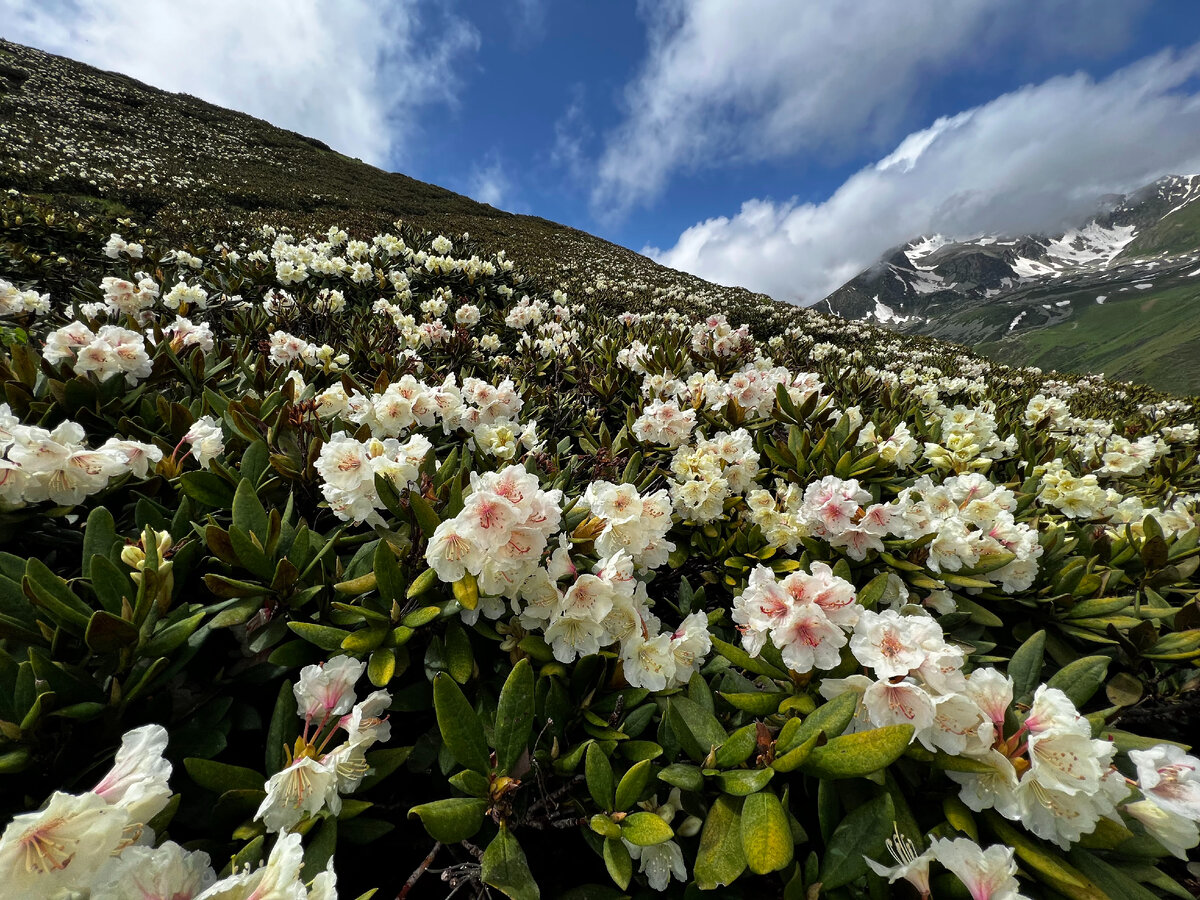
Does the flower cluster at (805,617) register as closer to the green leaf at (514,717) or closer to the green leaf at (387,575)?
the green leaf at (514,717)

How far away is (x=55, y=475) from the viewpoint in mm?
1462

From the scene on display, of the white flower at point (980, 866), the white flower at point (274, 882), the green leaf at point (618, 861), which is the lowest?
the green leaf at point (618, 861)

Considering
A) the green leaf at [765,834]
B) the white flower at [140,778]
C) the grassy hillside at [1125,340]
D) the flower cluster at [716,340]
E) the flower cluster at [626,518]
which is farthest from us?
the grassy hillside at [1125,340]

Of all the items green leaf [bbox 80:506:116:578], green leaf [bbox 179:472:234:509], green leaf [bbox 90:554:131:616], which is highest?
green leaf [bbox 179:472:234:509]

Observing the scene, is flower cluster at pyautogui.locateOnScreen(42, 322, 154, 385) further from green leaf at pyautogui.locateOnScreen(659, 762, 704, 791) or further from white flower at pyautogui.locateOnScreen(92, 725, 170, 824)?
green leaf at pyautogui.locateOnScreen(659, 762, 704, 791)

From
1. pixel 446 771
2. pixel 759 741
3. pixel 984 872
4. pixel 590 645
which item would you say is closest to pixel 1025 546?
pixel 984 872

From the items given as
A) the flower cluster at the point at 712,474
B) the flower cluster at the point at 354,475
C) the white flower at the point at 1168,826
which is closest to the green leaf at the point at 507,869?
the flower cluster at the point at 354,475

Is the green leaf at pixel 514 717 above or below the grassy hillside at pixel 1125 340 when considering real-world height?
below

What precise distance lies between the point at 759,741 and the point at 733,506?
1.24 m

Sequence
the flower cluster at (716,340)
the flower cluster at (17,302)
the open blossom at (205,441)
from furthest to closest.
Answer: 1. the flower cluster at (716,340)
2. the flower cluster at (17,302)
3. the open blossom at (205,441)

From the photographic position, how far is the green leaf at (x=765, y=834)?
96 cm

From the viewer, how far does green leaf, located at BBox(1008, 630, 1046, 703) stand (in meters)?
1.35

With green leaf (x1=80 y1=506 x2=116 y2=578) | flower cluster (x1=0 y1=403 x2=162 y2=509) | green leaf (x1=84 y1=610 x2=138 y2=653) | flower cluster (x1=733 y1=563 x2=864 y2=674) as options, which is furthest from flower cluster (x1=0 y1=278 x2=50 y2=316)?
flower cluster (x1=733 y1=563 x2=864 y2=674)

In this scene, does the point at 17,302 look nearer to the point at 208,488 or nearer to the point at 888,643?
the point at 208,488
